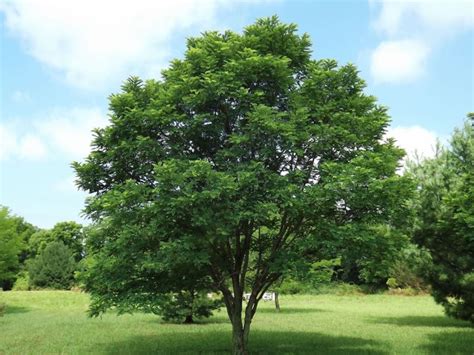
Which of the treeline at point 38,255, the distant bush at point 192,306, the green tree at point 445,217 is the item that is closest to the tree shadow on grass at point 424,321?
the green tree at point 445,217

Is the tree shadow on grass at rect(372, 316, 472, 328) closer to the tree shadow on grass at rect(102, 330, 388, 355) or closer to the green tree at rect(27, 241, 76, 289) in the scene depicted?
the tree shadow on grass at rect(102, 330, 388, 355)

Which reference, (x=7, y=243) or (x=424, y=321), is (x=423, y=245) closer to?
(x=424, y=321)

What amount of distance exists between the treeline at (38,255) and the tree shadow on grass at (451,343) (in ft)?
51.9

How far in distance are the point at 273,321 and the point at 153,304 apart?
15.8 m

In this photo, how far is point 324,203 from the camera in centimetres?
1352

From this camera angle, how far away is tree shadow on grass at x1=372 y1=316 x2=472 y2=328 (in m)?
25.0

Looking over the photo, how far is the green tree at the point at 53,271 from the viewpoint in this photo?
66938 millimetres

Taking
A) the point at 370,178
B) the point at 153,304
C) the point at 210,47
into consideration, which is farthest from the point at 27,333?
the point at 370,178

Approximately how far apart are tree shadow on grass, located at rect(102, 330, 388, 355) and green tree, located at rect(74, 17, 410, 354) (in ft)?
8.79

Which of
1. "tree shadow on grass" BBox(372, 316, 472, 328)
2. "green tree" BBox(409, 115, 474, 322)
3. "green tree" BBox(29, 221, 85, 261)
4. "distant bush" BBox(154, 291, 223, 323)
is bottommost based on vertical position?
"tree shadow on grass" BBox(372, 316, 472, 328)

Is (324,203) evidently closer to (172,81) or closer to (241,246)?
(241,246)

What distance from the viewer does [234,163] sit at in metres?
14.0

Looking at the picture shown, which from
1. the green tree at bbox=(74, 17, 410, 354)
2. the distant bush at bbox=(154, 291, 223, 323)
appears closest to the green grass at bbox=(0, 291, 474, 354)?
the distant bush at bbox=(154, 291, 223, 323)

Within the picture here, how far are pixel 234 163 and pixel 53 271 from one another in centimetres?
6031
